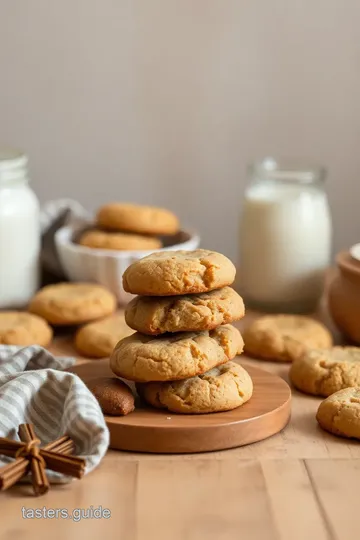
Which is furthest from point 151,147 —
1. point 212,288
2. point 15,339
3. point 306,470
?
point 306,470

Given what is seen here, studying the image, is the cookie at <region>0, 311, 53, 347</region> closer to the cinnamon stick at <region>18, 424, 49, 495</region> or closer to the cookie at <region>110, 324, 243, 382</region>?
the cookie at <region>110, 324, 243, 382</region>

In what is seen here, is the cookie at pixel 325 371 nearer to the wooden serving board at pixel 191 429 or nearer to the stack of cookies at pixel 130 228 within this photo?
the wooden serving board at pixel 191 429

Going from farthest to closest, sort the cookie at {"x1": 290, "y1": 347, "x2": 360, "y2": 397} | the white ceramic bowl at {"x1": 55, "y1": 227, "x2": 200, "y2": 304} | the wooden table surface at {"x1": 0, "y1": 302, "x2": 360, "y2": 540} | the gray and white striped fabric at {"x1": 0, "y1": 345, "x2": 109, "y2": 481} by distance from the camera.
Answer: the white ceramic bowl at {"x1": 55, "y1": 227, "x2": 200, "y2": 304}
the cookie at {"x1": 290, "y1": 347, "x2": 360, "y2": 397}
the gray and white striped fabric at {"x1": 0, "y1": 345, "x2": 109, "y2": 481}
the wooden table surface at {"x1": 0, "y1": 302, "x2": 360, "y2": 540}

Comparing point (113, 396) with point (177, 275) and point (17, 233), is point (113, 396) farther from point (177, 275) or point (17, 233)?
point (17, 233)

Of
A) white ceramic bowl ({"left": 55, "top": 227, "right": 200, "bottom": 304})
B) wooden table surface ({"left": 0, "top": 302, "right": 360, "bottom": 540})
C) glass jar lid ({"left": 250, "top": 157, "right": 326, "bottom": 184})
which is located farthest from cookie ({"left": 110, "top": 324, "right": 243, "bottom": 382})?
glass jar lid ({"left": 250, "top": 157, "right": 326, "bottom": 184})

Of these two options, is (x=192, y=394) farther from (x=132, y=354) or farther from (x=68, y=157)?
(x=68, y=157)

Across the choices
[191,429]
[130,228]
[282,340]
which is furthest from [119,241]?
[191,429]

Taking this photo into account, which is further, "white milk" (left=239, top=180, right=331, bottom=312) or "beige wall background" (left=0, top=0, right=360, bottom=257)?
"beige wall background" (left=0, top=0, right=360, bottom=257)

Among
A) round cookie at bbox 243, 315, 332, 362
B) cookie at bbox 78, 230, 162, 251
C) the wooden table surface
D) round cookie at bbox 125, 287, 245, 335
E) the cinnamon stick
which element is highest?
round cookie at bbox 125, 287, 245, 335
